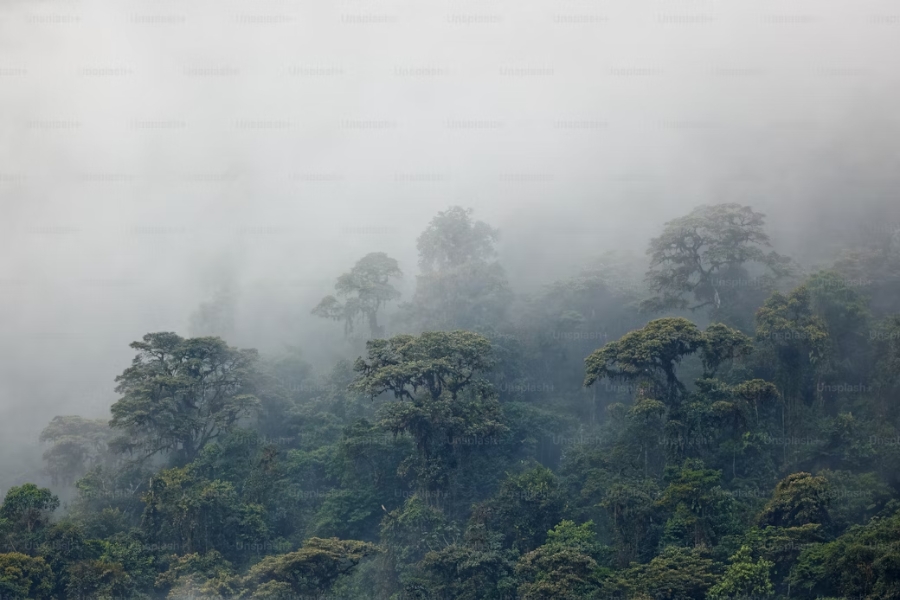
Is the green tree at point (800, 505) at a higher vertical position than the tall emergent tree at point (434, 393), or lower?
lower

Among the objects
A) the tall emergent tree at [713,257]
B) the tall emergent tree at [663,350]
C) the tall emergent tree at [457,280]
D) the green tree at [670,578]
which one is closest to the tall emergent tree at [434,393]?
the tall emergent tree at [663,350]

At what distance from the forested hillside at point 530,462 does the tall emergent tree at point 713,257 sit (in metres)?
0.16

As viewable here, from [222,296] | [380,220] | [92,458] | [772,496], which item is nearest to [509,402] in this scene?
[772,496]

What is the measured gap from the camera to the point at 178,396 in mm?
47344

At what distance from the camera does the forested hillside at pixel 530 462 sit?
36.1 meters

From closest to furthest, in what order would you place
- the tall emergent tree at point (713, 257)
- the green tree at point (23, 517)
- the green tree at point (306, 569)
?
1. the green tree at point (306, 569)
2. the green tree at point (23, 517)
3. the tall emergent tree at point (713, 257)

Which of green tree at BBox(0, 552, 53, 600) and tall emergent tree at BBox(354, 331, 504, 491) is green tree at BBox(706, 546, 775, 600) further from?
green tree at BBox(0, 552, 53, 600)

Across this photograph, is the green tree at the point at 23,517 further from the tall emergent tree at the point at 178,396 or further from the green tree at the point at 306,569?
the green tree at the point at 306,569

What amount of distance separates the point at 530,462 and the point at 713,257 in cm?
1579

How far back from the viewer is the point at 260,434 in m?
51.0

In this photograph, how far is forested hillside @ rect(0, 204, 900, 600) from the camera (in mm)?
36062

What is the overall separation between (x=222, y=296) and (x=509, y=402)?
27.7 m

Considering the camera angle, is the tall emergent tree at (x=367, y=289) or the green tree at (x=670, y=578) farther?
the tall emergent tree at (x=367, y=289)

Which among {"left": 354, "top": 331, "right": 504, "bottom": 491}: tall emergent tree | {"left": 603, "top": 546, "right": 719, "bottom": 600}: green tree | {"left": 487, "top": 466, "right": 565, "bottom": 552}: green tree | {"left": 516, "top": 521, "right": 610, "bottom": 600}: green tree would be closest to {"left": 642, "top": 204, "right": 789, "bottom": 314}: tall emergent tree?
{"left": 354, "top": 331, "right": 504, "bottom": 491}: tall emergent tree
